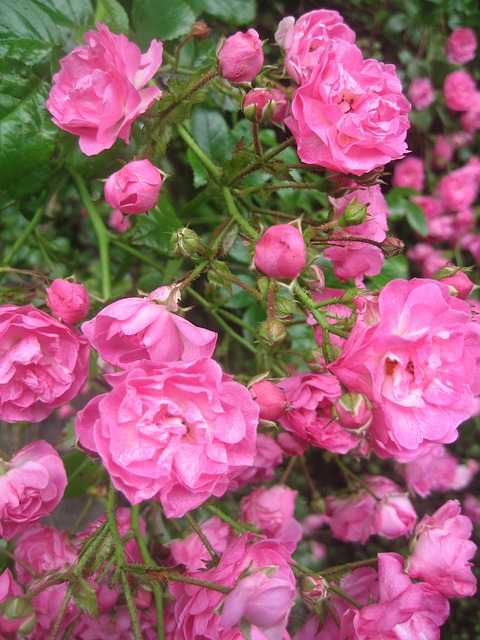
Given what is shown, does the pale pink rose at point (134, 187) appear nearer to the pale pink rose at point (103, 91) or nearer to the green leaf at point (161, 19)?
the pale pink rose at point (103, 91)

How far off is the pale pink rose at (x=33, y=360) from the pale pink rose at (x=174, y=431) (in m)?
0.12

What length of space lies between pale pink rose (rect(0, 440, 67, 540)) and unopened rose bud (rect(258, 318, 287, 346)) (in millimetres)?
319

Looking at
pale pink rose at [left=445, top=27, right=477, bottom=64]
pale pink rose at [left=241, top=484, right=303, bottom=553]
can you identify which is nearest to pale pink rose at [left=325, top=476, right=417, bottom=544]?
pale pink rose at [left=241, top=484, right=303, bottom=553]

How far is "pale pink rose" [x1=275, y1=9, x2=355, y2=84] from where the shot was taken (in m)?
0.71

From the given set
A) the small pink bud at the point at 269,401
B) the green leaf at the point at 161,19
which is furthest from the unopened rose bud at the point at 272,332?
the green leaf at the point at 161,19

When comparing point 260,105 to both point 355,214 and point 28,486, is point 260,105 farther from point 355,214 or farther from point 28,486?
point 28,486

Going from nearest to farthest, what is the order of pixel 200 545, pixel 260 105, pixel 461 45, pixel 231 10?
pixel 260 105 → pixel 200 545 → pixel 231 10 → pixel 461 45

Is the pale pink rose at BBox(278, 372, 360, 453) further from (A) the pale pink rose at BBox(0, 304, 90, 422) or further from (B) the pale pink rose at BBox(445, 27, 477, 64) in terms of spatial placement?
(B) the pale pink rose at BBox(445, 27, 477, 64)

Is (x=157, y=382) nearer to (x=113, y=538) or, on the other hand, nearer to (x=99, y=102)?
(x=113, y=538)

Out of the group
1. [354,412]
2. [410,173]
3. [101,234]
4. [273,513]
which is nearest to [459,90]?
[410,173]

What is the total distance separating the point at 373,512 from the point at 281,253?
1.85 ft

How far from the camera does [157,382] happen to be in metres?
0.55

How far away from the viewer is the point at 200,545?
0.81 m

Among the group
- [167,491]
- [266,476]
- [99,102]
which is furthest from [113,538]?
[99,102]
